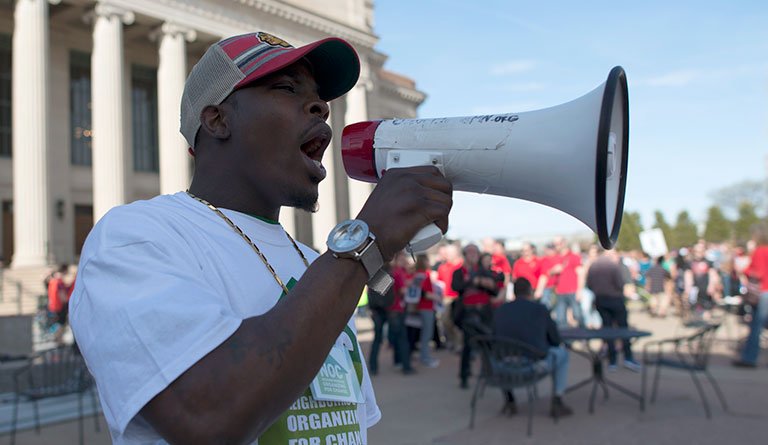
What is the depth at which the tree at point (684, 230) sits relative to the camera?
5994 centimetres

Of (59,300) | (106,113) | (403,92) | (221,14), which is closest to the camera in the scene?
(59,300)

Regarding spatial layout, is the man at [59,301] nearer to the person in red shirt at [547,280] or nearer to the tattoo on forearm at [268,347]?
the person in red shirt at [547,280]

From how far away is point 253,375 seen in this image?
38.9 inches

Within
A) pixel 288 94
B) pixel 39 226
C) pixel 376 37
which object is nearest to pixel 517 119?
pixel 288 94

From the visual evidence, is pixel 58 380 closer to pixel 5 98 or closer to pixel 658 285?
pixel 658 285

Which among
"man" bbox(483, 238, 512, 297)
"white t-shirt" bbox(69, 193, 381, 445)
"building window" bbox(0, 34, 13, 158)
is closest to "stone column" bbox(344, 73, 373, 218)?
"building window" bbox(0, 34, 13, 158)

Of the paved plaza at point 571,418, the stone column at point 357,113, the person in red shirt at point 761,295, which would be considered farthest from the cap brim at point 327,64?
the stone column at point 357,113

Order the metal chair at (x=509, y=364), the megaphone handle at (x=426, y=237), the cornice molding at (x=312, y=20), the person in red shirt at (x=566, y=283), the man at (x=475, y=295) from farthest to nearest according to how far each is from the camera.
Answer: the cornice molding at (x=312, y=20)
the person in red shirt at (x=566, y=283)
the man at (x=475, y=295)
the metal chair at (x=509, y=364)
the megaphone handle at (x=426, y=237)

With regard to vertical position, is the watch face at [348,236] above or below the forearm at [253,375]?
above

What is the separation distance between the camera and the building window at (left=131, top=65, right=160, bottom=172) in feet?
86.4

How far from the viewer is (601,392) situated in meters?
8.62

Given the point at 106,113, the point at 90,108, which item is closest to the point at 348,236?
the point at 106,113

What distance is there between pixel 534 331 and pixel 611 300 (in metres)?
3.42

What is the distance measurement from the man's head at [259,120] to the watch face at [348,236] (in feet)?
0.94
